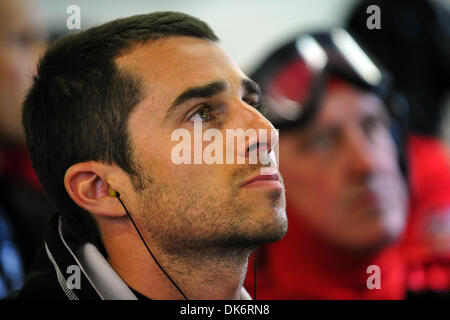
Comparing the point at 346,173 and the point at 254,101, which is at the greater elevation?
the point at 254,101

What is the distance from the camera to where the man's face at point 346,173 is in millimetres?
1009

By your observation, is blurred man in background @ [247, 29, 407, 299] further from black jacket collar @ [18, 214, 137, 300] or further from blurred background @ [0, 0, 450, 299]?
black jacket collar @ [18, 214, 137, 300]

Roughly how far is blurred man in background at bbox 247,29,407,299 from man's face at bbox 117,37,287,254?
0.35 m

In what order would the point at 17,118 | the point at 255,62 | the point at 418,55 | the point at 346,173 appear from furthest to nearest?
1. the point at 418,55
2. the point at 255,62
3. the point at 17,118
4. the point at 346,173

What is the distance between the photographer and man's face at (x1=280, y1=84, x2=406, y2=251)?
3.31ft

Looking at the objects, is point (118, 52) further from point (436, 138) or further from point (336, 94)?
point (436, 138)

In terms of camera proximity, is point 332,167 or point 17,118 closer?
point 332,167

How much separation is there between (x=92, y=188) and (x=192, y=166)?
14 cm

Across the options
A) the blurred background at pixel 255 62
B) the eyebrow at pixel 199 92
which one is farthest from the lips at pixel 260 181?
the blurred background at pixel 255 62

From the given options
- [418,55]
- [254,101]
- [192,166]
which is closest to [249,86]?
[254,101]

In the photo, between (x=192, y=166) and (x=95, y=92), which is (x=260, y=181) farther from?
(x=95, y=92)

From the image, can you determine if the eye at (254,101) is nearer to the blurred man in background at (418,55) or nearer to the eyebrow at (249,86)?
the eyebrow at (249,86)

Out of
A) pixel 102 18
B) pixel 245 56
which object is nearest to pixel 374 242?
pixel 245 56

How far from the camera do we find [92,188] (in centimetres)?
71
